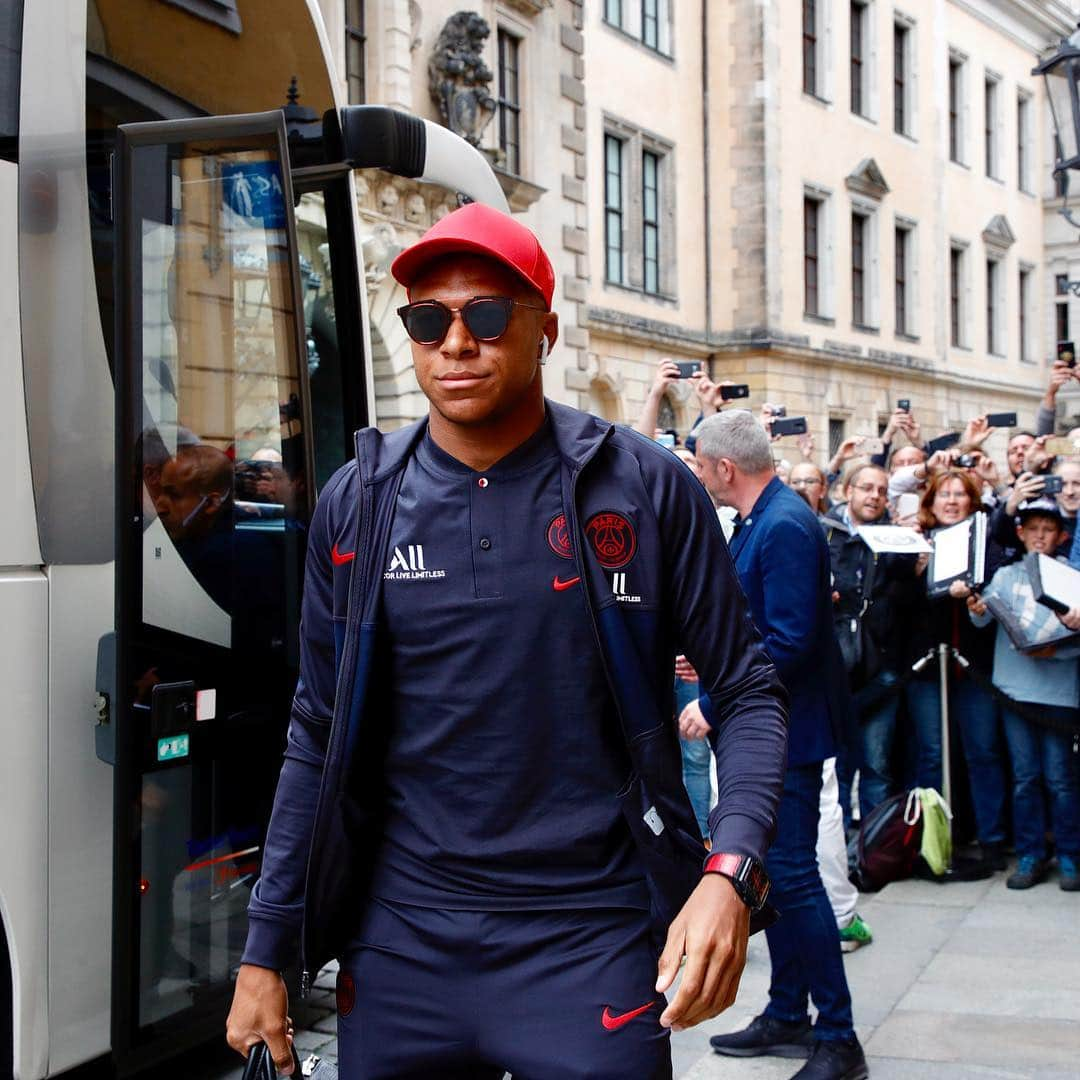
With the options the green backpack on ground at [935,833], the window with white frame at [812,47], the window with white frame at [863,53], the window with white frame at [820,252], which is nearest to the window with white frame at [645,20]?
the window with white frame at [812,47]

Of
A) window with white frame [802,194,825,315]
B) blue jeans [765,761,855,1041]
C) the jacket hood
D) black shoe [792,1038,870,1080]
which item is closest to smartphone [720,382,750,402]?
blue jeans [765,761,855,1041]

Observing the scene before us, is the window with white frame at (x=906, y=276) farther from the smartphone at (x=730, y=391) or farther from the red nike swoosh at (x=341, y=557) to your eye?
the red nike swoosh at (x=341, y=557)

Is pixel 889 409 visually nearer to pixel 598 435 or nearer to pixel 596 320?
pixel 596 320

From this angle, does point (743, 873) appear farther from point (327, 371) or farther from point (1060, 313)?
point (1060, 313)

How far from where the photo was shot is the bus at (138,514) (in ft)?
12.1

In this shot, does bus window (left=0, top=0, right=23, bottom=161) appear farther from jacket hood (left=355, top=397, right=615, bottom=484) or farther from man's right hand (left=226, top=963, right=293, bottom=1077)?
man's right hand (left=226, top=963, right=293, bottom=1077)

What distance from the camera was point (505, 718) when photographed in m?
2.28

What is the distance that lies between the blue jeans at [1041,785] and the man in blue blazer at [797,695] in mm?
2957

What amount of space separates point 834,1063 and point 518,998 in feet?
8.55

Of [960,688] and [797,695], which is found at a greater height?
[797,695]

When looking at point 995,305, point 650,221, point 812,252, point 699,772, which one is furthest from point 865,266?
point 699,772

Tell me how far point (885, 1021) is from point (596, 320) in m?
20.8

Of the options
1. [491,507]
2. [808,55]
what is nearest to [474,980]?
[491,507]

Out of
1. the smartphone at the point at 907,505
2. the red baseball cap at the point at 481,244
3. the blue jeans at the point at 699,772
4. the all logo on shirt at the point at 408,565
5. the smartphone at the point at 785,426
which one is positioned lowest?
the blue jeans at the point at 699,772
